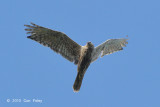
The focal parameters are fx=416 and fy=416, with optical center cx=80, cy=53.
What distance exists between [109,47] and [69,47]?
213cm

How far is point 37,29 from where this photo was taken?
64.8 ft

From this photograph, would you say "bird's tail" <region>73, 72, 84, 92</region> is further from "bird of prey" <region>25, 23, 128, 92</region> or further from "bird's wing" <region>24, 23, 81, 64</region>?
"bird's wing" <region>24, 23, 81, 64</region>

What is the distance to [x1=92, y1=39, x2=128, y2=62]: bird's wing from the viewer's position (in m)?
20.4

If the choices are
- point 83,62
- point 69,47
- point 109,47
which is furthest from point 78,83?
point 109,47

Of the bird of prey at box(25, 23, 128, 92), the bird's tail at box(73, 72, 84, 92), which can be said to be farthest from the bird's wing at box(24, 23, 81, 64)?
the bird's tail at box(73, 72, 84, 92)

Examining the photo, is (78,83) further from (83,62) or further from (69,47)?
(69,47)

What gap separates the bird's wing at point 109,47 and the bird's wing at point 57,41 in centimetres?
91

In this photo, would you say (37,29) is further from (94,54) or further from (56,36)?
(94,54)

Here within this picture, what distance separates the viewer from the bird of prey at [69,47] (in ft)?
64.8

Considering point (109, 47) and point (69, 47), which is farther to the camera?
point (109, 47)

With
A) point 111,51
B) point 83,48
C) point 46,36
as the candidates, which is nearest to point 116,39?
point 111,51

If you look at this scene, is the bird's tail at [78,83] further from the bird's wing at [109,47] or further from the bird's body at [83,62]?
the bird's wing at [109,47]

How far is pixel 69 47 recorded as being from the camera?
20.3m

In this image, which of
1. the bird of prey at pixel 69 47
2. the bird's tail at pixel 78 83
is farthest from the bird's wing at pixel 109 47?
the bird's tail at pixel 78 83
